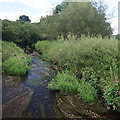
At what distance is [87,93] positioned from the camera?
368 centimetres

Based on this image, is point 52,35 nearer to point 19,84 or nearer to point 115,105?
point 19,84

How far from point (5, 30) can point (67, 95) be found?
1209cm

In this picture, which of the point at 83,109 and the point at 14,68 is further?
the point at 14,68

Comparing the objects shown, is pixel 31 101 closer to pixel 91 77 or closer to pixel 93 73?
pixel 91 77

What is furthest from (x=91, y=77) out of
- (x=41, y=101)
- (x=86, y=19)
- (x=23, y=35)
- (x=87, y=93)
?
(x=23, y=35)

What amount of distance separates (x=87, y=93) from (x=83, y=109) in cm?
50

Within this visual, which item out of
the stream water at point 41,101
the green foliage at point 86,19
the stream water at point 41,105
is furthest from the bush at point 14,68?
the green foliage at point 86,19

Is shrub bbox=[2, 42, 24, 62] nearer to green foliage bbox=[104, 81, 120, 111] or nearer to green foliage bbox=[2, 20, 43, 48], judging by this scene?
green foliage bbox=[104, 81, 120, 111]

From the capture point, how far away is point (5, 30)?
13547mm

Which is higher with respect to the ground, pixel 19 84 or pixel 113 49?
pixel 113 49

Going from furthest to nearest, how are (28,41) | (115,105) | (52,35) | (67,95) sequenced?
(28,41) < (52,35) < (67,95) < (115,105)

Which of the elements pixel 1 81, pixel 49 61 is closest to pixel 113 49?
pixel 1 81

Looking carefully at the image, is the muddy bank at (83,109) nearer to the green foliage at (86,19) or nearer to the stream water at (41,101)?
the stream water at (41,101)

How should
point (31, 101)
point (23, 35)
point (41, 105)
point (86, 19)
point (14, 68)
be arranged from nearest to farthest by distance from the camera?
1. point (41, 105)
2. point (31, 101)
3. point (14, 68)
4. point (86, 19)
5. point (23, 35)
